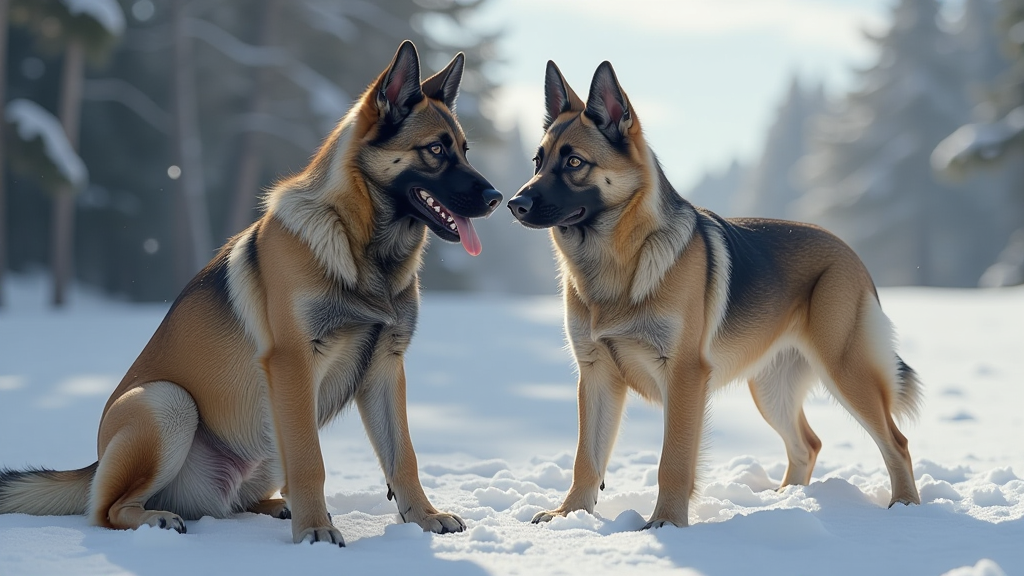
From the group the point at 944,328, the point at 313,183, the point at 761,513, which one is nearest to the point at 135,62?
the point at 944,328

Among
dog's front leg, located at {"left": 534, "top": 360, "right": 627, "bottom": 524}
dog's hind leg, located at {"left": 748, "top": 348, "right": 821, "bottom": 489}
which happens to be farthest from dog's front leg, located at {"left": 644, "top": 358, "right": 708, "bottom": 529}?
dog's hind leg, located at {"left": 748, "top": 348, "right": 821, "bottom": 489}

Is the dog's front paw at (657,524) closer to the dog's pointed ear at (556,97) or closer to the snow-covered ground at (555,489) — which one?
the snow-covered ground at (555,489)

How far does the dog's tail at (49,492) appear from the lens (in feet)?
14.8

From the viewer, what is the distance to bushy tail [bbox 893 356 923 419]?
16.9 feet

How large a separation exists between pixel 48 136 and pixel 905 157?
33.0 metres

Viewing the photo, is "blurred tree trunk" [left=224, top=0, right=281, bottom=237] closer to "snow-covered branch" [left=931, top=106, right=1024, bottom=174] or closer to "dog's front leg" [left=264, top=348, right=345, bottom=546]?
"snow-covered branch" [left=931, top=106, right=1024, bottom=174]

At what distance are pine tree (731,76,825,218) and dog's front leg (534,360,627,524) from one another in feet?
208

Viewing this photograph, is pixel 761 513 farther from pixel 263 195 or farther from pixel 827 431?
pixel 827 431

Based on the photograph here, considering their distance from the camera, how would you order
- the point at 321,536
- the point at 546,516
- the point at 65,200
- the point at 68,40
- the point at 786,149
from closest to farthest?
1. the point at 321,536
2. the point at 546,516
3. the point at 68,40
4. the point at 65,200
5. the point at 786,149

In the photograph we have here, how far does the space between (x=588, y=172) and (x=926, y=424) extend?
473 cm

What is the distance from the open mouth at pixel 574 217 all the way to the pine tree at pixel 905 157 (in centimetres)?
3558

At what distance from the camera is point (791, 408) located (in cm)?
561

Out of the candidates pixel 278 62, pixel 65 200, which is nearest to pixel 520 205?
pixel 65 200

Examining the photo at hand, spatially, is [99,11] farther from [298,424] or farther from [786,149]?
[786,149]
